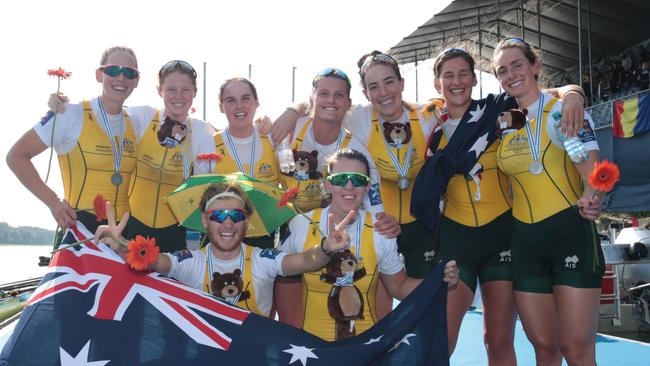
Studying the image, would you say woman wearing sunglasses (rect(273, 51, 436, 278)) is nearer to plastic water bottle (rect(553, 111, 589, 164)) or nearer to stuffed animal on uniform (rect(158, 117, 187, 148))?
stuffed animal on uniform (rect(158, 117, 187, 148))

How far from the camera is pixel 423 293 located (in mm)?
3072

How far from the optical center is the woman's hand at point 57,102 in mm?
3959

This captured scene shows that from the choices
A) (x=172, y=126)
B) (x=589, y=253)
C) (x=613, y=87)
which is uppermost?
(x=613, y=87)

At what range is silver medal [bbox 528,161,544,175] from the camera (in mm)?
3398

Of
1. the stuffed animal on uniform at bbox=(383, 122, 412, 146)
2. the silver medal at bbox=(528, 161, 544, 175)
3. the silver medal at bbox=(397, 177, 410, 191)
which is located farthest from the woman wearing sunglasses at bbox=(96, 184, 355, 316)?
the silver medal at bbox=(528, 161, 544, 175)

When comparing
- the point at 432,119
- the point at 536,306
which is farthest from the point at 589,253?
the point at 432,119

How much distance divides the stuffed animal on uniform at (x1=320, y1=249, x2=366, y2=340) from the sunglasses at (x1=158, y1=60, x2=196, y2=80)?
187 cm

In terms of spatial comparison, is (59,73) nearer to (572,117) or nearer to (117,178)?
(117,178)

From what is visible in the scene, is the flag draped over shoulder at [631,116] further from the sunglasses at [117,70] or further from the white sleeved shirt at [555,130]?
the sunglasses at [117,70]

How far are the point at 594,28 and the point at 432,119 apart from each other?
54.4ft

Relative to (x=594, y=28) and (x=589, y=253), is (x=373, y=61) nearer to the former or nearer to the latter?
(x=589, y=253)

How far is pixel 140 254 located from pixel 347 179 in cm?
120

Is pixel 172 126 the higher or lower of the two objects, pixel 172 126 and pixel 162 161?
the higher

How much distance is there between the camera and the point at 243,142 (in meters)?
4.15
